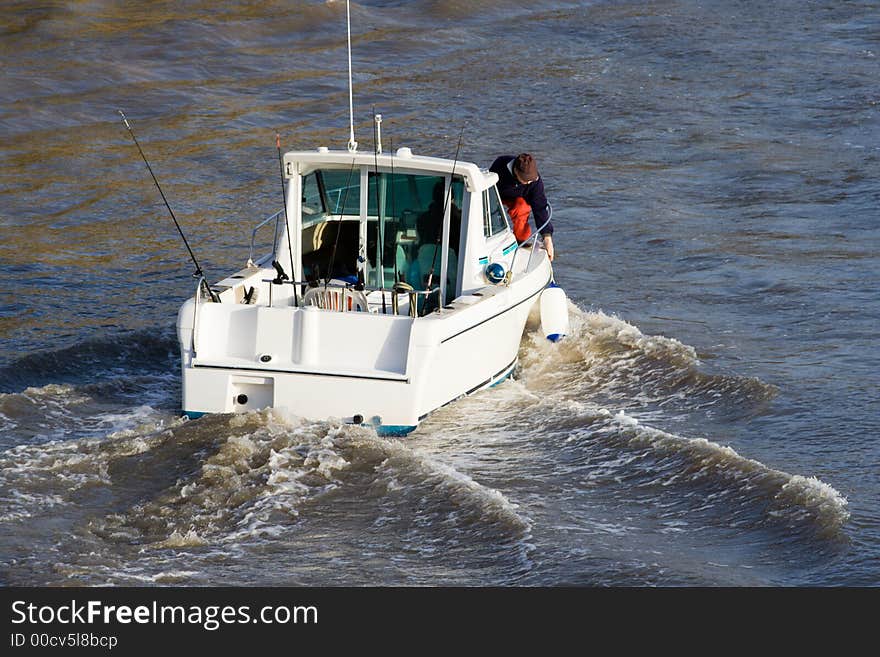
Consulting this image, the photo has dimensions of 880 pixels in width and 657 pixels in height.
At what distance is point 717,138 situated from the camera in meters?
21.0

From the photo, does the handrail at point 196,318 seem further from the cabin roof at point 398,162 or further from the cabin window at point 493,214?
the cabin window at point 493,214

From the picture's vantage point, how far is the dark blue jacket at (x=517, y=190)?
41.0ft

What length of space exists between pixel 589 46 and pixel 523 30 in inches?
82.4

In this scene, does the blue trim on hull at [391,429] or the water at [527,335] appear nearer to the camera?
the water at [527,335]

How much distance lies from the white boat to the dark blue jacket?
1.19ft

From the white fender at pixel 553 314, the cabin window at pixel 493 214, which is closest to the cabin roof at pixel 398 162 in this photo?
the cabin window at pixel 493 214

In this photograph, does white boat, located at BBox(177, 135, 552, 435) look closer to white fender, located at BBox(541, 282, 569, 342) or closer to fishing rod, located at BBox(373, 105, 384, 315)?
fishing rod, located at BBox(373, 105, 384, 315)

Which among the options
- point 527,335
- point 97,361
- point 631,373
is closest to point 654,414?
point 631,373

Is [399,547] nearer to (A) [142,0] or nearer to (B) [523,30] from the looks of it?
(B) [523,30]

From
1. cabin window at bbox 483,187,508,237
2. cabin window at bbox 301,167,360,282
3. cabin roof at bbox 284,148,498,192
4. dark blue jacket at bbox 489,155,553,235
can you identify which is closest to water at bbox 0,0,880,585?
dark blue jacket at bbox 489,155,553,235

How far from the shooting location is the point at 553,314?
12172 millimetres

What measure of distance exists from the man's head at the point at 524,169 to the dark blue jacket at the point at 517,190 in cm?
9

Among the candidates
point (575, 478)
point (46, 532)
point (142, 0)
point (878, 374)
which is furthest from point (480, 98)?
point (46, 532)

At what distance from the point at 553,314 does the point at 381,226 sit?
1882 millimetres
